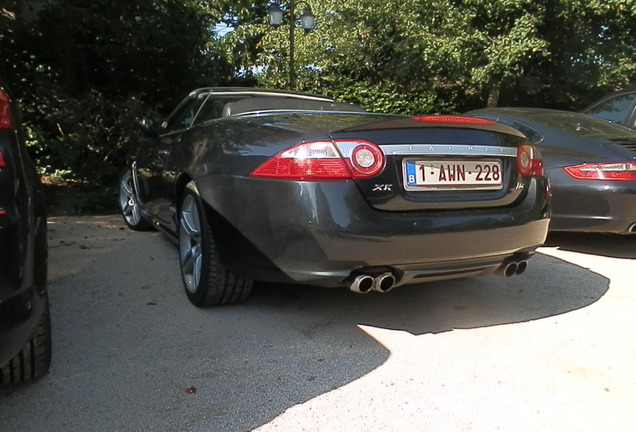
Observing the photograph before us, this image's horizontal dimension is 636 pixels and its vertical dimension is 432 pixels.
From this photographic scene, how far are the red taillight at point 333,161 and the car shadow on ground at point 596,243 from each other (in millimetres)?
3481

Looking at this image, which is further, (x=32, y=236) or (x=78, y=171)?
(x=78, y=171)

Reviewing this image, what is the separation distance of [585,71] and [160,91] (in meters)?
8.94

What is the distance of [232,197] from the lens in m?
3.07

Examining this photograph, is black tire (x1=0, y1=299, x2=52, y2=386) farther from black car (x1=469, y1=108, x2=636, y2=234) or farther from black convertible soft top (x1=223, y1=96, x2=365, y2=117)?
black car (x1=469, y1=108, x2=636, y2=234)

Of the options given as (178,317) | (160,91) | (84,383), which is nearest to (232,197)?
(178,317)

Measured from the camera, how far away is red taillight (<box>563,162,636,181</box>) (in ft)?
16.0

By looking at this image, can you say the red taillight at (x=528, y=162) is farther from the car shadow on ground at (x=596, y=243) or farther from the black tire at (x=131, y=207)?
the black tire at (x=131, y=207)

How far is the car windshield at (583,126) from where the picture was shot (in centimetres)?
541

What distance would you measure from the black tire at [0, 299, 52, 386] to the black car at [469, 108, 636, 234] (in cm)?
425

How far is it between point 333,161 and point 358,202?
229mm

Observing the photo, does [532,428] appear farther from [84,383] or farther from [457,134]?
[84,383]

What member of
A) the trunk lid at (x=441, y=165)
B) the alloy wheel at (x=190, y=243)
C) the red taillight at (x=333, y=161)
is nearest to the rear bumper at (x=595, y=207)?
the trunk lid at (x=441, y=165)

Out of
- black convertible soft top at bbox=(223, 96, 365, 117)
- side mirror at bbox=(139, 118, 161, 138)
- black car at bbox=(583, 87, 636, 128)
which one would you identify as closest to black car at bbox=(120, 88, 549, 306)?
Answer: black convertible soft top at bbox=(223, 96, 365, 117)

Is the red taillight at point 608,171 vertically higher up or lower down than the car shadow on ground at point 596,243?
higher up
